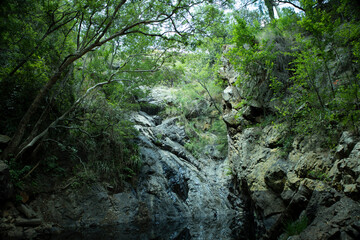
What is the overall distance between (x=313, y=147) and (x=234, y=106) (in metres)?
5.25

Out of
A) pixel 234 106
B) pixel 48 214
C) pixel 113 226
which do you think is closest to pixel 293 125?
pixel 234 106

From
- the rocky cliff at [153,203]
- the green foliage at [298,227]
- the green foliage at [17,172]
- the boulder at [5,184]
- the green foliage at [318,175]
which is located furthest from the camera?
the rocky cliff at [153,203]

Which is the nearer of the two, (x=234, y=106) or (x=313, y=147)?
(x=313, y=147)

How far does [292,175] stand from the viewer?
642cm

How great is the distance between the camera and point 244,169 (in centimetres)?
928

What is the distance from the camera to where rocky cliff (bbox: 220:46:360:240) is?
14.4ft

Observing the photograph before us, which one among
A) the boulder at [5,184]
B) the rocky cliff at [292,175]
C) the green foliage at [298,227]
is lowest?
the green foliage at [298,227]

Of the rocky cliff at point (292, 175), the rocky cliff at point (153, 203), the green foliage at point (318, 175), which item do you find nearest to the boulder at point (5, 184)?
the rocky cliff at point (153, 203)

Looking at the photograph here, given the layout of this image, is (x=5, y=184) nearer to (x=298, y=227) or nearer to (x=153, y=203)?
(x=153, y=203)

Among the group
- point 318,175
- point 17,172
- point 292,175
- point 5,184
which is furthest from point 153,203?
point 318,175

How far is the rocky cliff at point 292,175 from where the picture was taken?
4.40m

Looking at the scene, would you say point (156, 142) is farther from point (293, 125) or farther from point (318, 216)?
point (318, 216)

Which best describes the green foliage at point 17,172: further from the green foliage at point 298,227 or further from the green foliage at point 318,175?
→ the green foliage at point 318,175

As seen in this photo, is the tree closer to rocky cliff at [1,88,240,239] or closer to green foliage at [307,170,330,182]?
rocky cliff at [1,88,240,239]
